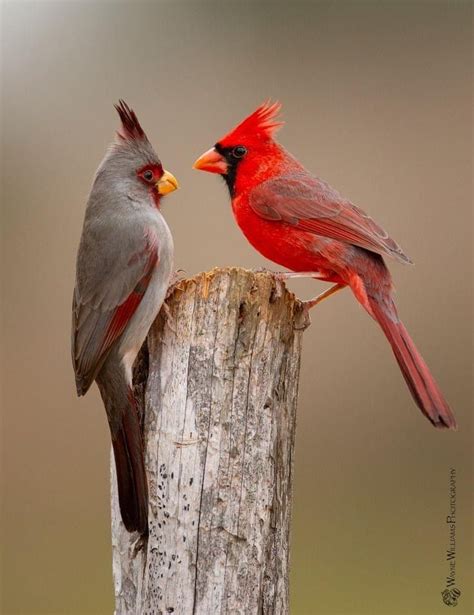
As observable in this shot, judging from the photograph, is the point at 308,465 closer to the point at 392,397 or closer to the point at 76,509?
the point at 392,397

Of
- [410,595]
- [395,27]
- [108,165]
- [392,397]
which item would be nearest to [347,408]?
[392,397]

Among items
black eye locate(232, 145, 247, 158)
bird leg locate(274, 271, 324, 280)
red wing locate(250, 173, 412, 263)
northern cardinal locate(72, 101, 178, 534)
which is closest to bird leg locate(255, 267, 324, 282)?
bird leg locate(274, 271, 324, 280)

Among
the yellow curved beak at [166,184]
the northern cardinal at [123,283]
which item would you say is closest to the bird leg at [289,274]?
the northern cardinal at [123,283]

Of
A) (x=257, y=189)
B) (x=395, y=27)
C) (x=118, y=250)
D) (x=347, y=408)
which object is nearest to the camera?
(x=118, y=250)

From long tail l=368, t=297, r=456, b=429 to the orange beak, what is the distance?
92cm

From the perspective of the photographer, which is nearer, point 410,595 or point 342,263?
point 342,263

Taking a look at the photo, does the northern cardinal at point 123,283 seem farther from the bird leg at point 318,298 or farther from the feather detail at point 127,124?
the bird leg at point 318,298

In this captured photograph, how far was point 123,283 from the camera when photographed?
338cm

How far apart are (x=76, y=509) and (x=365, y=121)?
3.30m

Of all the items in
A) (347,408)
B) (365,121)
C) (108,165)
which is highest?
(365,121)

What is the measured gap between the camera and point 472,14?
695cm

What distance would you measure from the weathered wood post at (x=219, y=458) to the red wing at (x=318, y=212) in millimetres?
755

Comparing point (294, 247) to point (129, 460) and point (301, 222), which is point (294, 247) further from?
point (129, 460)

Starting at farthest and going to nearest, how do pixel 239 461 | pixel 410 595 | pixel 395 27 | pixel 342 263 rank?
pixel 395 27, pixel 410 595, pixel 342 263, pixel 239 461
